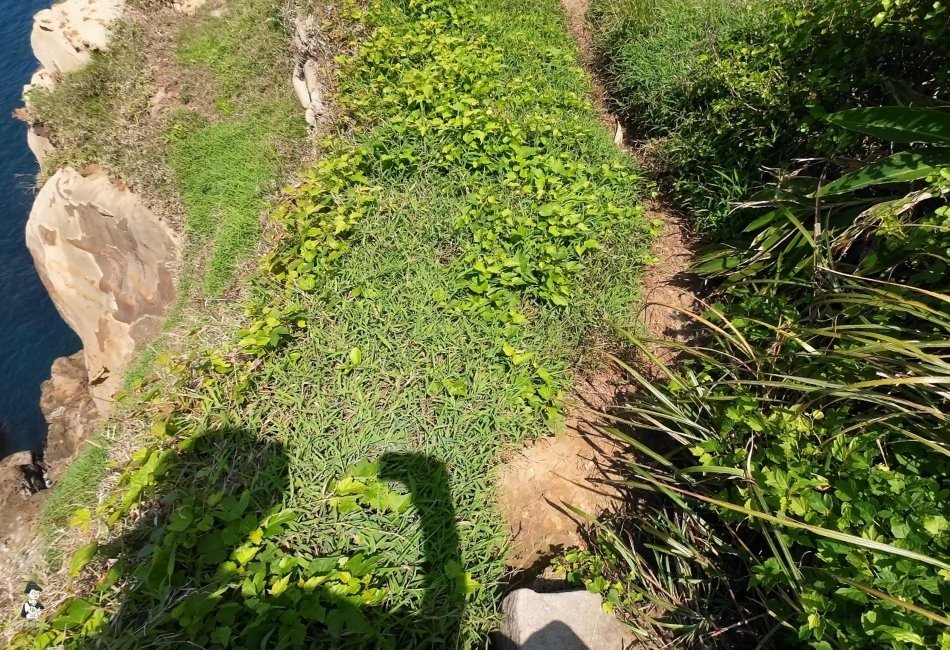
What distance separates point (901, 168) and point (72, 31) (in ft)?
28.8

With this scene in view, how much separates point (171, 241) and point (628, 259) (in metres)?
4.55

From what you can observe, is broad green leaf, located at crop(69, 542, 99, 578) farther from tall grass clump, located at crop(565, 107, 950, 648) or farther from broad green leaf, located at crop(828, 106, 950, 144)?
broad green leaf, located at crop(828, 106, 950, 144)

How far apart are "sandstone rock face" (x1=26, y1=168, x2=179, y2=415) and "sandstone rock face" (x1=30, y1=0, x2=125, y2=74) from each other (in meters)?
1.93

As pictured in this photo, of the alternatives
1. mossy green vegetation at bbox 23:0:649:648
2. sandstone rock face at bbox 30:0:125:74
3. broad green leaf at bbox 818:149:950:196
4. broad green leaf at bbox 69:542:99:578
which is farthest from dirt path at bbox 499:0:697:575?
sandstone rock face at bbox 30:0:125:74

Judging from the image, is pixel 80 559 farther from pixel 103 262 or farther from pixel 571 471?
pixel 103 262

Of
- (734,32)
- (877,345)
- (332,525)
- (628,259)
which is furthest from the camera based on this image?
(734,32)

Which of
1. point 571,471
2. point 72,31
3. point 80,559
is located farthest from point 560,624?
point 72,31

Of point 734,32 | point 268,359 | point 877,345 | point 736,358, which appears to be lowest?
point 736,358

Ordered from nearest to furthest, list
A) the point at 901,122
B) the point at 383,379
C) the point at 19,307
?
the point at 901,122 → the point at 383,379 → the point at 19,307

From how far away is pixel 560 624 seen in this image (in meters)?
Answer: 2.08

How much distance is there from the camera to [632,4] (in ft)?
15.7

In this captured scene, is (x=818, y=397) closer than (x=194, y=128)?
Yes

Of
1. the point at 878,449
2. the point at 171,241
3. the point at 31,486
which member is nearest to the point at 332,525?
the point at 878,449

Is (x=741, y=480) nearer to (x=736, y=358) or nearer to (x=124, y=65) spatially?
(x=736, y=358)
